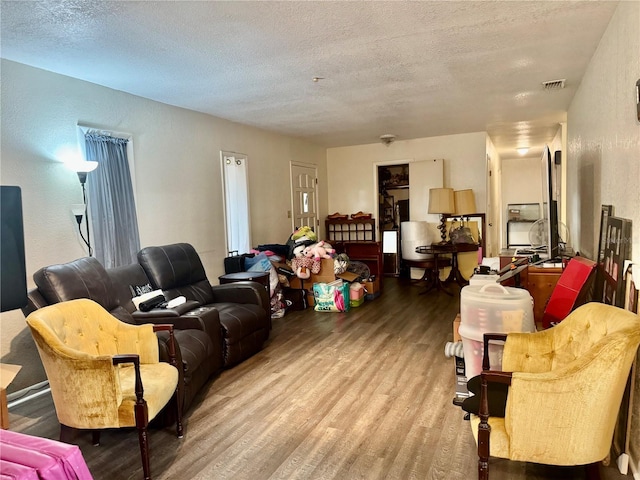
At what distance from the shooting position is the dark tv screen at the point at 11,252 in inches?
74.9

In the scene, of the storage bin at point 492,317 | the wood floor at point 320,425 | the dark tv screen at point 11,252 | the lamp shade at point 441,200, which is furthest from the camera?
the lamp shade at point 441,200

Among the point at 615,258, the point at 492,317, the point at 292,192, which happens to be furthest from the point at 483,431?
the point at 292,192

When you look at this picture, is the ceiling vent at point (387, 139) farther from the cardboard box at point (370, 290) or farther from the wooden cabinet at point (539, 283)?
the wooden cabinet at point (539, 283)

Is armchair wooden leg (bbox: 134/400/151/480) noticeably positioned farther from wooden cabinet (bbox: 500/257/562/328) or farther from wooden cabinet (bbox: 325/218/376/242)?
wooden cabinet (bbox: 325/218/376/242)

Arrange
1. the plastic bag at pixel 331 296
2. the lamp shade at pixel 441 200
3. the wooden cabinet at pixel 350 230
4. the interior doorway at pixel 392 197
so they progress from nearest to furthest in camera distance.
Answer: the plastic bag at pixel 331 296 < the lamp shade at pixel 441 200 < the wooden cabinet at pixel 350 230 < the interior doorway at pixel 392 197

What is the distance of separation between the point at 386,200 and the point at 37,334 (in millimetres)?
7010

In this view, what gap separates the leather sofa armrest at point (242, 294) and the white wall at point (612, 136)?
2910 mm

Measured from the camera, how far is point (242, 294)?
394 centimetres

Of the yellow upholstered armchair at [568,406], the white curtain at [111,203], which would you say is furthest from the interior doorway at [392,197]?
the yellow upholstered armchair at [568,406]

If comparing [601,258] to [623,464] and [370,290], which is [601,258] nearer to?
[623,464]

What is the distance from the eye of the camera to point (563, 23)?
8.99ft

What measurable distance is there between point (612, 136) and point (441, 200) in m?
3.85

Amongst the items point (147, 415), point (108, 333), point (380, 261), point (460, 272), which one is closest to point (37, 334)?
point (108, 333)

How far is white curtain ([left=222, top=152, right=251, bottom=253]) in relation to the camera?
17.8ft
